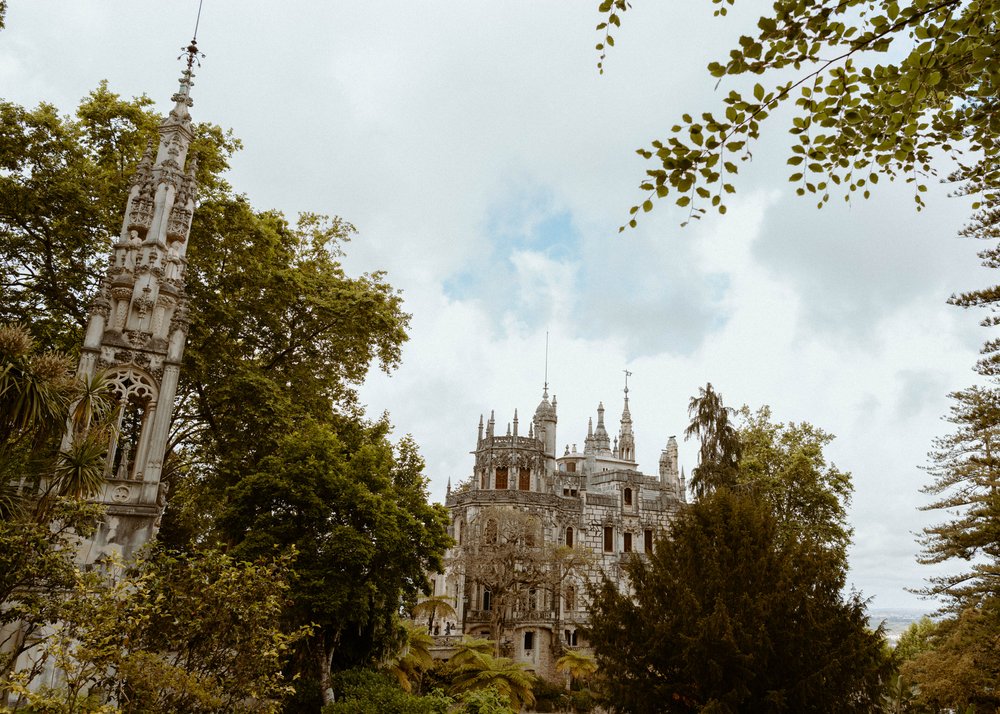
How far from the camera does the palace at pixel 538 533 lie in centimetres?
4025

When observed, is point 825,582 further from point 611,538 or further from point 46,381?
point 611,538

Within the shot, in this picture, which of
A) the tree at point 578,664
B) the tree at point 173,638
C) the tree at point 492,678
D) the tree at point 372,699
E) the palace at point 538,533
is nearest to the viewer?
the tree at point 173,638

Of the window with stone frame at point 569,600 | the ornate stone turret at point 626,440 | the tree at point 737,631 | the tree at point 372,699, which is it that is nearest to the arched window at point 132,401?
the tree at point 372,699

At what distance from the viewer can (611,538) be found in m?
51.9

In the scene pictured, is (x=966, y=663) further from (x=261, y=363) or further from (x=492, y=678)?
(x=261, y=363)

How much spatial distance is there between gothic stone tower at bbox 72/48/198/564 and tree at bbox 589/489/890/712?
9.48m

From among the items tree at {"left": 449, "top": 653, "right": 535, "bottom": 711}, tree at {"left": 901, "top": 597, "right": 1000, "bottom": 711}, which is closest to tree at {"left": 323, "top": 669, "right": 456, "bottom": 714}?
tree at {"left": 449, "top": 653, "right": 535, "bottom": 711}

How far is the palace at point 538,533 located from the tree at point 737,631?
22.5m

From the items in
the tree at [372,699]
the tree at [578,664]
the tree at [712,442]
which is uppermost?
the tree at [712,442]

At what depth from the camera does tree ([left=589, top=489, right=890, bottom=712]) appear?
13.3 m

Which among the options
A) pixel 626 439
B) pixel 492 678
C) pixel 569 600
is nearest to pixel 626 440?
pixel 626 439

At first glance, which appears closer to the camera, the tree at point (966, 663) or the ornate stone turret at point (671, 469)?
the tree at point (966, 663)

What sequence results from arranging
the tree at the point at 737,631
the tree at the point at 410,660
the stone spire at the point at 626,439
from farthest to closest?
1. the stone spire at the point at 626,439
2. the tree at the point at 410,660
3. the tree at the point at 737,631

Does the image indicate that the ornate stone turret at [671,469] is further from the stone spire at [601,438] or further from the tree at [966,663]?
the tree at [966,663]
